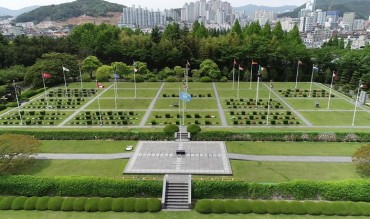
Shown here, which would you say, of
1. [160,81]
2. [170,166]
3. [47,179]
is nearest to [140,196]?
[170,166]

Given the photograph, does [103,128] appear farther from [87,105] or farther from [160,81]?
[160,81]

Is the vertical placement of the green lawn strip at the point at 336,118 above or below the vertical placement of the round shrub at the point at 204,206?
above

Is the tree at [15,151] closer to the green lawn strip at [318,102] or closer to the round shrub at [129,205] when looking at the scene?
the round shrub at [129,205]

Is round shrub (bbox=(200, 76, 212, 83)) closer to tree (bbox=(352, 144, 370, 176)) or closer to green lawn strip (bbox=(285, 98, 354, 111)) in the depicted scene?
green lawn strip (bbox=(285, 98, 354, 111))

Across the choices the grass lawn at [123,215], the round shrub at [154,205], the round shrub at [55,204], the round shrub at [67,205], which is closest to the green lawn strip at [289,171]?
the grass lawn at [123,215]

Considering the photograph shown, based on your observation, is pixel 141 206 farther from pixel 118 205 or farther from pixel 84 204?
pixel 84 204

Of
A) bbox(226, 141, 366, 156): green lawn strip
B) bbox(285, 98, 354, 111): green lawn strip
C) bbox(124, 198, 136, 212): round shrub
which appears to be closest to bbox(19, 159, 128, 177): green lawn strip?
bbox(124, 198, 136, 212): round shrub
